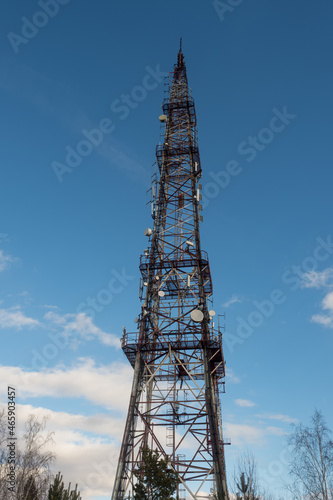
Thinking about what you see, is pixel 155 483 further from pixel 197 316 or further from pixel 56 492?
pixel 197 316

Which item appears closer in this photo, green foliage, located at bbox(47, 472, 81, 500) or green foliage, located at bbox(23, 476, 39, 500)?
green foliage, located at bbox(47, 472, 81, 500)

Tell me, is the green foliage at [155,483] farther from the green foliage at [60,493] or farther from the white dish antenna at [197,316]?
the white dish antenna at [197,316]

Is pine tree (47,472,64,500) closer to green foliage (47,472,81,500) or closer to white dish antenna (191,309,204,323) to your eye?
green foliage (47,472,81,500)

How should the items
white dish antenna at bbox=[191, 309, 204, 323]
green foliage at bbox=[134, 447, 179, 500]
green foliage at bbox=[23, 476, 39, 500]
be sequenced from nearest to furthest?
green foliage at bbox=[134, 447, 179, 500] → white dish antenna at bbox=[191, 309, 204, 323] → green foliage at bbox=[23, 476, 39, 500]

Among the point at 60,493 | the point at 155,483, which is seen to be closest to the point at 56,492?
the point at 60,493

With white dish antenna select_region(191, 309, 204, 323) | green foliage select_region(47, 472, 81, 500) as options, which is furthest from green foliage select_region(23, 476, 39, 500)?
white dish antenna select_region(191, 309, 204, 323)

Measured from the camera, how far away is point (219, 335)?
3117cm

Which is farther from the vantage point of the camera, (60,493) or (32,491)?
(32,491)

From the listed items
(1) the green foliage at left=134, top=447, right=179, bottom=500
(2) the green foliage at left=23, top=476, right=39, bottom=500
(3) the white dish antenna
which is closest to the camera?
(1) the green foliage at left=134, top=447, right=179, bottom=500

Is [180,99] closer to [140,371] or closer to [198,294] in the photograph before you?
[198,294]

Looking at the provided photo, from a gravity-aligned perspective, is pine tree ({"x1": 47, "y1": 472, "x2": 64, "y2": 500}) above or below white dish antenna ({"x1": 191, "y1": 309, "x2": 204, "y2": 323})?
below

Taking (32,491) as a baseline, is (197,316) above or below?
above

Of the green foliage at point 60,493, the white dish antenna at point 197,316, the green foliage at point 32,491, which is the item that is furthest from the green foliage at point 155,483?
the green foliage at point 32,491

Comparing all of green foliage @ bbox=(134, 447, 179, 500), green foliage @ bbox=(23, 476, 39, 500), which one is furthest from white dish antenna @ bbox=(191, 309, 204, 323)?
green foliage @ bbox=(23, 476, 39, 500)
